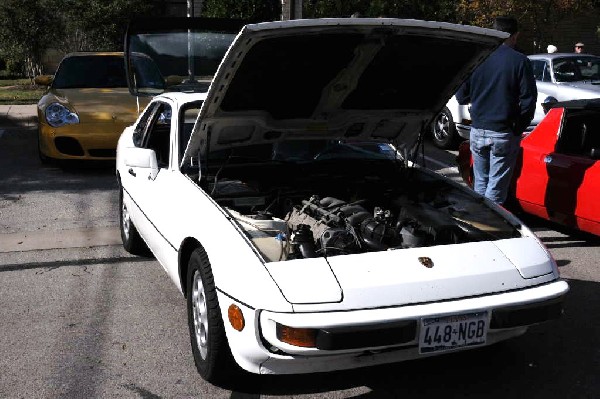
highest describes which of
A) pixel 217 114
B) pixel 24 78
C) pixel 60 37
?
pixel 217 114

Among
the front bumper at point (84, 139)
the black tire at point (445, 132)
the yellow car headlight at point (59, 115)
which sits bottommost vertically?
the black tire at point (445, 132)

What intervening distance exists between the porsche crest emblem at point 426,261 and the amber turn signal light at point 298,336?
0.66 m

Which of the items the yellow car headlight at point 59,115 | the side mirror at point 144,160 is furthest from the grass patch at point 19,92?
the side mirror at point 144,160

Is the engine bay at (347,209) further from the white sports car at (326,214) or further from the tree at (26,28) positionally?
the tree at (26,28)

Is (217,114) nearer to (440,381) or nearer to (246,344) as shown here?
(246,344)

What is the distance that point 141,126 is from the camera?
5793mm

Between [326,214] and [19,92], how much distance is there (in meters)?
16.3

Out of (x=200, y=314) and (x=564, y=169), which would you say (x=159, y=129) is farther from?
(x=564, y=169)

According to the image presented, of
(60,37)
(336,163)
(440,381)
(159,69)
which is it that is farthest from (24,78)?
(440,381)

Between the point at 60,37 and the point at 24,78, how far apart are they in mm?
5502

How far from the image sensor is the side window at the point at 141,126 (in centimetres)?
559

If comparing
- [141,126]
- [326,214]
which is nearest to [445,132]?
[141,126]

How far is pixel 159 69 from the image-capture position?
7180mm

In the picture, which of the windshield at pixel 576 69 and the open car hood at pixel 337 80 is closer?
the open car hood at pixel 337 80
